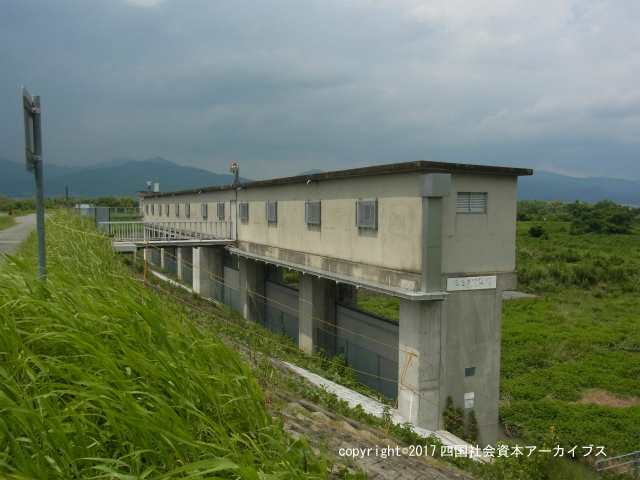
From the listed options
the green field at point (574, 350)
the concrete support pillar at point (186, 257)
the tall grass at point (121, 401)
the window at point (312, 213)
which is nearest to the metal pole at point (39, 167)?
the tall grass at point (121, 401)

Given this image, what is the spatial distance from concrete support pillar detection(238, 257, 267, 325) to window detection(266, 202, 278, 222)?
304cm

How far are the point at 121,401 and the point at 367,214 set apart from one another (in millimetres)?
9876

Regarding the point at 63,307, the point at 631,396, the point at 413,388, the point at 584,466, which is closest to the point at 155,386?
the point at 63,307

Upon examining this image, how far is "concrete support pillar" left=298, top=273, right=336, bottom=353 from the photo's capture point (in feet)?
51.9

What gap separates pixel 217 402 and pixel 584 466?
10.8 meters

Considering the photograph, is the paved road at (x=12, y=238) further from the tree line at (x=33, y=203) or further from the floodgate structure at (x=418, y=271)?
the tree line at (x=33, y=203)

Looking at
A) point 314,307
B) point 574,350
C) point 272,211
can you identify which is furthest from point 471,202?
point 574,350

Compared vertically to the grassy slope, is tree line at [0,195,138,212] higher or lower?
higher

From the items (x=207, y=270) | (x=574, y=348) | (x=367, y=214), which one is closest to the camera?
(x=367, y=214)

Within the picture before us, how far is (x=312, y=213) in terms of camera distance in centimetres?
1527

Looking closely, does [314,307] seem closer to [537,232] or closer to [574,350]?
[574,350]

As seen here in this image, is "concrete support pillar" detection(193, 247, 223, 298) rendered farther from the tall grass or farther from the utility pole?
the tall grass

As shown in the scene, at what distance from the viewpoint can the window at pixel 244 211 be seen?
2066 centimetres

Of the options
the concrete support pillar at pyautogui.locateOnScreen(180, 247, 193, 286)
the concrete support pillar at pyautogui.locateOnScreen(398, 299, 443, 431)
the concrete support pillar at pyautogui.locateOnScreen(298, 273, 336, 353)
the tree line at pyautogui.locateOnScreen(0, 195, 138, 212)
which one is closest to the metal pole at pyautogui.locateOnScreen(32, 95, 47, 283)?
the concrete support pillar at pyautogui.locateOnScreen(398, 299, 443, 431)
